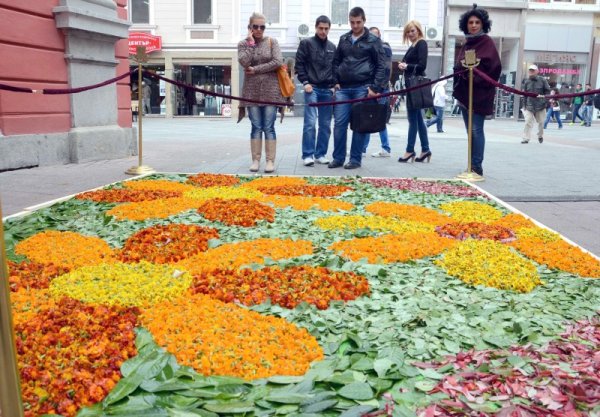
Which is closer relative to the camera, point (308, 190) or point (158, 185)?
point (308, 190)

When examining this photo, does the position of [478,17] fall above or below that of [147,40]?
below

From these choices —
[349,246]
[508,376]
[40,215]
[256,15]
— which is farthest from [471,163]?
[508,376]

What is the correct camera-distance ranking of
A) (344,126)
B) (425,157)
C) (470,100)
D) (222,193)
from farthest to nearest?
(425,157) < (344,126) < (470,100) < (222,193)

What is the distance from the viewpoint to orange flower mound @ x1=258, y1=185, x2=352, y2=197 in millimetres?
6685

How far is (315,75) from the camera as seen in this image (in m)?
9.20

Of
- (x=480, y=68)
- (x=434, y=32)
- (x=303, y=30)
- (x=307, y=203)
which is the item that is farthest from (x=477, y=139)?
(x=434, y=32)

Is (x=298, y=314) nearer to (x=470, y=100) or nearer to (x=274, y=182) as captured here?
(x=274, y=182)

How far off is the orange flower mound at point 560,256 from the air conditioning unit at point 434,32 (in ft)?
95.2

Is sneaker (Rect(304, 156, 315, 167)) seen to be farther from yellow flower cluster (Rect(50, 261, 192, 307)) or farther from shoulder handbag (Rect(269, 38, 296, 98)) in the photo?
yellow flower cluster (Rect(50, 261, 192, 307))

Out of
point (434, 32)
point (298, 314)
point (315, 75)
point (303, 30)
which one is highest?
point (434, 32)

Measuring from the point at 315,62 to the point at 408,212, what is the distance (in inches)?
163

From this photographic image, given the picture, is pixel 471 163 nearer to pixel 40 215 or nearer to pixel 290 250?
pixel 290 250

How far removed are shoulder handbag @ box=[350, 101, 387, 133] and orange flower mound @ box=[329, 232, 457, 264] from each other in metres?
4.14

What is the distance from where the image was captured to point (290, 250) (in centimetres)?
431
